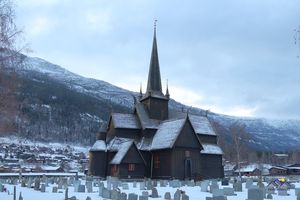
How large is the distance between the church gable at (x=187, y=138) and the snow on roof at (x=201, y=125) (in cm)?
648

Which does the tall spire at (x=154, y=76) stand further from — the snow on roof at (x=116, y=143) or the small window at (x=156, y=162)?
the small window at (x=156, y=162)

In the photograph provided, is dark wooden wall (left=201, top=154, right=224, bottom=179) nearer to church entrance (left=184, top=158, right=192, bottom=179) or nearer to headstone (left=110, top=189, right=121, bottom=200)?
church entrance (left=184, top=158, right=192, bottom=179)

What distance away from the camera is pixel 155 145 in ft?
141

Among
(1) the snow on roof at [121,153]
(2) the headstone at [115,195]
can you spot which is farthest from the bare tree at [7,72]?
(1) the snow on roof at [121,153]

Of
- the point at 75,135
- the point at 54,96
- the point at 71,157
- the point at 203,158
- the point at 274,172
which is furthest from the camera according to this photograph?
the point at 54,96

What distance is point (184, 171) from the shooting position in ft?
135

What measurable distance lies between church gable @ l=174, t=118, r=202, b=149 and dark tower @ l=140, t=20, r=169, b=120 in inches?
314

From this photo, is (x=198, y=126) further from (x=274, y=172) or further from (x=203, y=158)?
(x=274, y=172)

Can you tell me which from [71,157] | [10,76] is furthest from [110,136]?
[71,157]

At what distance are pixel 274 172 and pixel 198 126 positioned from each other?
5863 cm

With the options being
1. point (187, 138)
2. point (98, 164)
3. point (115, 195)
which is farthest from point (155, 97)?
point (115, 195)

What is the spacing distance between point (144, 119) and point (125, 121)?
235 cm

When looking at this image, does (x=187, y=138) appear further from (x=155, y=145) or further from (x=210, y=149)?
(x=210, y=149)

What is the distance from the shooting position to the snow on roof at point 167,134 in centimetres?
4104
